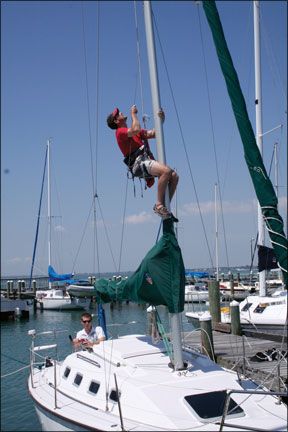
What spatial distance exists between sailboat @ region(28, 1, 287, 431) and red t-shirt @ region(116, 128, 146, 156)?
22.6 inches

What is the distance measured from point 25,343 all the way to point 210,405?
73.5 ft

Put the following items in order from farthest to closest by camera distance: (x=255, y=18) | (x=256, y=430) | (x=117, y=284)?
1. (x=255, y=18)
2. (x=117, y=284)
3. (x=256, y=430)

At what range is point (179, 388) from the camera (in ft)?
25.9

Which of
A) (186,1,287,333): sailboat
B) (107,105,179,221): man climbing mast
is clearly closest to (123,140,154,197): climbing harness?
(107,105,179,221): man climbing mast

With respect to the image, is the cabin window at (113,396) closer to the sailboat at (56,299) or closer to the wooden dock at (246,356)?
the wooden dock at (246,356)

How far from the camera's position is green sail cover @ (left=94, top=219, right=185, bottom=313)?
8836 mm

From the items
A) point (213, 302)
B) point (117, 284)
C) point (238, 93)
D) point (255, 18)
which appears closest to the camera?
point (238, 93)

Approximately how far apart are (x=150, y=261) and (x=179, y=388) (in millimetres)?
2272

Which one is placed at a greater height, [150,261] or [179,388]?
[150,261]

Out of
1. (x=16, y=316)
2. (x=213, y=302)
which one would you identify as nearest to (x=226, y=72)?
(x=213, y=302)

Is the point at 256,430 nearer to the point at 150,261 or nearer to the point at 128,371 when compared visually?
the point at 128,371

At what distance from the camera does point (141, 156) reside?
9.51 m

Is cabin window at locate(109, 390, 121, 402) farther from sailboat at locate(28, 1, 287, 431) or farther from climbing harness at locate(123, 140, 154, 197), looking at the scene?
climbing harness at locate(123, 140, 154, 197)

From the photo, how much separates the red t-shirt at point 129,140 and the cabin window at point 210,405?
4.68 metres
